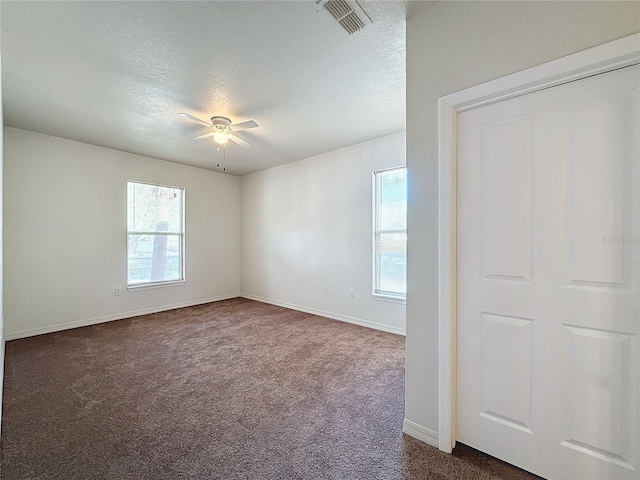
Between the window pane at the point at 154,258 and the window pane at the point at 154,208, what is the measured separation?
0.17 meters

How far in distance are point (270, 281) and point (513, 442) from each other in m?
4.50

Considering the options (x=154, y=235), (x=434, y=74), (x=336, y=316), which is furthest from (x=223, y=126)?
(x=336, y=316)

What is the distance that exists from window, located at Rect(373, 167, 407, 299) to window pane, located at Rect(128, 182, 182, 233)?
3653 mm

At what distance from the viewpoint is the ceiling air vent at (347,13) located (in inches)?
62.6

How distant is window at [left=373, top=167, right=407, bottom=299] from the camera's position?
3754 millimetres

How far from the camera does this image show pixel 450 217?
1557 millimetres

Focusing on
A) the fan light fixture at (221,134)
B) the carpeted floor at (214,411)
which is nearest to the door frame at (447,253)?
the carpeted floor at (214,411)

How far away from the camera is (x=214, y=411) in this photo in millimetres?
1984

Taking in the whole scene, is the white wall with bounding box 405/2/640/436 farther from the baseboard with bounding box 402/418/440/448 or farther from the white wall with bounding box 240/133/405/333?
the white wall with bounding box 240/133/405/333

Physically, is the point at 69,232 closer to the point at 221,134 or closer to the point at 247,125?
the point at 221,134

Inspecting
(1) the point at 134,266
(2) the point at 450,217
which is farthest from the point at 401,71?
(1) the point at 134,266

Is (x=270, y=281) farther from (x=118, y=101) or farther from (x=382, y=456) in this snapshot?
(x=382, y=456)

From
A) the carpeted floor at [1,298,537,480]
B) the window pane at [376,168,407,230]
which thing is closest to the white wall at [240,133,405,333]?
the window pane at [376,168,407,230]

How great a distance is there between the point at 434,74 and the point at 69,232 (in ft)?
16.1
